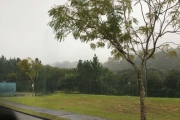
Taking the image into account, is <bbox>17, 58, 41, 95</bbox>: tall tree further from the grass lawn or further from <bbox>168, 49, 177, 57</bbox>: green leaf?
<bbox>168, 49, 177, 57</bbox>: green leaf

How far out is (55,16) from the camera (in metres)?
10.1

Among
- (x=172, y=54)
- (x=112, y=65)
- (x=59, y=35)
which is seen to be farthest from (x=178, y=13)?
(x=112, y=65)

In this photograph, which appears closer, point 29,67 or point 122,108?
point 122,108

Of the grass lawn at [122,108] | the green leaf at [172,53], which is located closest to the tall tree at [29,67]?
the grass lawn at [122,108]

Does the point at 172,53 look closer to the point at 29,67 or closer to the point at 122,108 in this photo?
the point at 122,108

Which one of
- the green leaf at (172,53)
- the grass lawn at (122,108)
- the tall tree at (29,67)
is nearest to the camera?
the green leaf at (172,53)

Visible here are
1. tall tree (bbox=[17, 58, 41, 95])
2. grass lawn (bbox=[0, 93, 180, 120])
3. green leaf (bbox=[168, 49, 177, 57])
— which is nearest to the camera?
green leaf (bbox=[168, 49, 177, 57])

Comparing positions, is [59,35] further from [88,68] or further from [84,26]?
[88,68]

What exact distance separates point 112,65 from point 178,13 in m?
112

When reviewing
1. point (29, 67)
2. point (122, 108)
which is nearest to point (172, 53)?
point (122, 108)

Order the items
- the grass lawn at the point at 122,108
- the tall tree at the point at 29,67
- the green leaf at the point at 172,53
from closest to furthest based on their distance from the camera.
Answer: the green leaf at the point at 172,53 → the grass lawn at the point at 122,108 → the tall tree at the point at 29,67

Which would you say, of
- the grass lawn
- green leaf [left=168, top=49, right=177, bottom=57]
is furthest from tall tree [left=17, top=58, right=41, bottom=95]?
green leaf [left=168, top=49, right=177, bottom=57]

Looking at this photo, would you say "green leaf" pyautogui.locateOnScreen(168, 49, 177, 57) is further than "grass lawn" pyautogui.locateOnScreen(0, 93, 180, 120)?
No

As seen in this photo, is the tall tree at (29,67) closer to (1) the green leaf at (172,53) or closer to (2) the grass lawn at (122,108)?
(2) the grass lawn at (122,108)
